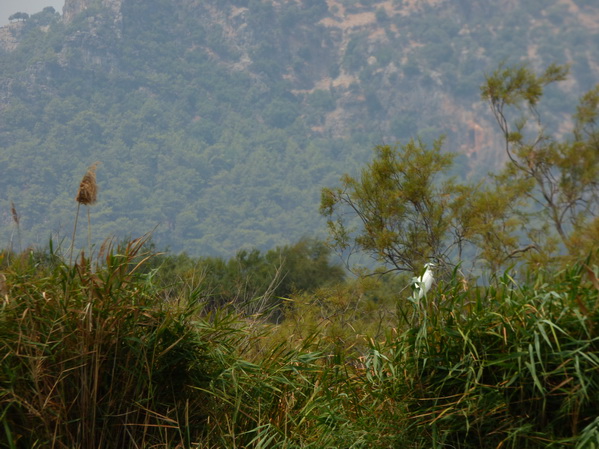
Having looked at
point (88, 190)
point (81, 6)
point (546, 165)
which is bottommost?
point (88, 190)

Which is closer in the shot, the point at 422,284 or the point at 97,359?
the point at 97,359

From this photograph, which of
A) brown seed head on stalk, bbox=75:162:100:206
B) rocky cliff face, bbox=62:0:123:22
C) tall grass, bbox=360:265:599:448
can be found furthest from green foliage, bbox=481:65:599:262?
rocky cliff face, bbox=62:0:123:22

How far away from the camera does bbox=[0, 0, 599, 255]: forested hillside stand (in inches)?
3693

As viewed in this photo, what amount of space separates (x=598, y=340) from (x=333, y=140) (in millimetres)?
110225

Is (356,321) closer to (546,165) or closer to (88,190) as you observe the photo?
(88,190)

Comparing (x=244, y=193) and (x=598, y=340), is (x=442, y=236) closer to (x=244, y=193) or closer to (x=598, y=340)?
(x=598, y=340)

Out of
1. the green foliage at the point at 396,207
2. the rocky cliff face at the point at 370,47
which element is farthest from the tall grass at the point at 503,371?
the rocky cliff face at the point at 370,47

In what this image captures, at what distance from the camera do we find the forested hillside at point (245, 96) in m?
93.8

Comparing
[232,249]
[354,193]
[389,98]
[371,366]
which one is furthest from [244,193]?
[371,366]

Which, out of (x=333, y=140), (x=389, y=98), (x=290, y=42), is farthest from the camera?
(x=290, y=42)

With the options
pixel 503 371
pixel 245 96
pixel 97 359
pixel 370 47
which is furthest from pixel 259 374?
pixel 370 47

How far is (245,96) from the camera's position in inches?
4670

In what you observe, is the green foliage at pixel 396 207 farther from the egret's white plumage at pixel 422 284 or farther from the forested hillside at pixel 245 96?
the forested hillside at pixel 245 96

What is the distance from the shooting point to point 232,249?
Result: 3541 inches
